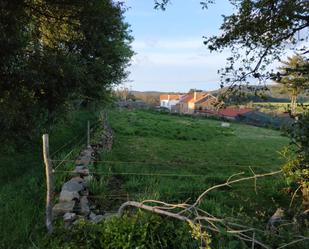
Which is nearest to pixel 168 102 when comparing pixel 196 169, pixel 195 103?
pixel 195 103

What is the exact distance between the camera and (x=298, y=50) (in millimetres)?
7816

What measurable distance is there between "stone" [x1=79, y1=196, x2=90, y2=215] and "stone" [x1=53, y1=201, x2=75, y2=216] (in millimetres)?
147

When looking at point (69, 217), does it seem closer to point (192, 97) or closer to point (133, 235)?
point (133, 235)

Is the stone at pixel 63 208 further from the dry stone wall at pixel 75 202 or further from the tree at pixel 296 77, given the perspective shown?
the tree at pixel 296 77

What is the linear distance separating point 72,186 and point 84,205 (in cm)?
66

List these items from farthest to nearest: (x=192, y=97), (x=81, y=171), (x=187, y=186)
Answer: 1. (x=192, y=97)
2. (x=187, y=186)
3. (x=81, y=171)

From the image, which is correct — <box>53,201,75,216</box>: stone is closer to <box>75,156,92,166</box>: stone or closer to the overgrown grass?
the overgrown grass

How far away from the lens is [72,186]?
20.4 ft

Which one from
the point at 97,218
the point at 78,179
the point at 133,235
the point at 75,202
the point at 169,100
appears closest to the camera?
the point at 133,235

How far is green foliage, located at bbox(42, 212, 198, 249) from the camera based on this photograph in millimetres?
4047

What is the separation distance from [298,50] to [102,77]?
10643 millimetres

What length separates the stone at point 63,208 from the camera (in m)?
5.39

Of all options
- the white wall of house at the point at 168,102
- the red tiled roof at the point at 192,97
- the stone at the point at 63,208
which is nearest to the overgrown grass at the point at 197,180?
the stone at the point at 63,208

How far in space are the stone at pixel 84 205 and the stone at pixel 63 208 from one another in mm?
147
